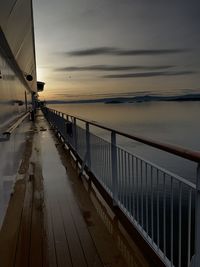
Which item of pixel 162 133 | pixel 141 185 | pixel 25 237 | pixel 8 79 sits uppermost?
pixel 8 79

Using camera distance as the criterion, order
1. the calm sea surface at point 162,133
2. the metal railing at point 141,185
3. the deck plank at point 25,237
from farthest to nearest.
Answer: the calm sea surface at point 162,133 → the deck plank at point 25,237 → the metal railing at point 141,185

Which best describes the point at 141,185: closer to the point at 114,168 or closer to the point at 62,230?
the point at 114,168

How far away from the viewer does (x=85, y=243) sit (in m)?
2.84

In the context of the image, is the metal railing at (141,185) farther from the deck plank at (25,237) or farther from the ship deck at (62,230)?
the deck plank at (25,237)

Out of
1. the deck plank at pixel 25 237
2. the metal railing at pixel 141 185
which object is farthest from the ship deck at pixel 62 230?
the metal railing at pixel 141 185

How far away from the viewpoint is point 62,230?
10.2ft

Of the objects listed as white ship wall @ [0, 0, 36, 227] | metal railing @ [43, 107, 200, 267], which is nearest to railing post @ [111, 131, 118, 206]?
metal railing @ [43, 107, 200, 267]

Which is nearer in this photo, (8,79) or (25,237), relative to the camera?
(25,237)

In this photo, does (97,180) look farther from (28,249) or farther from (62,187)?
(28,249)

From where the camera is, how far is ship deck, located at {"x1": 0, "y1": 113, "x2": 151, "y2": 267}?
2.57 m

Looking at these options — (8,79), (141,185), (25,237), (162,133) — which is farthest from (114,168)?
(162,133)

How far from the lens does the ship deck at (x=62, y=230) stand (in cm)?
257

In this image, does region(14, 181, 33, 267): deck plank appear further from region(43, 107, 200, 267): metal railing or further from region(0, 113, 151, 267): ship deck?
region(43, 107, 200, 267): metal railing

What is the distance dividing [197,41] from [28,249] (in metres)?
27.3
